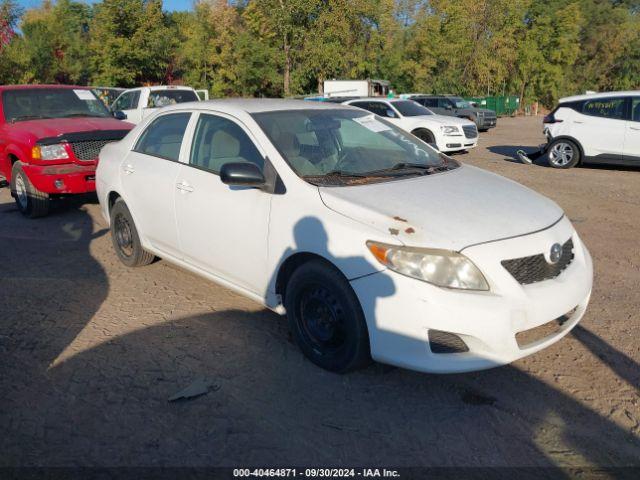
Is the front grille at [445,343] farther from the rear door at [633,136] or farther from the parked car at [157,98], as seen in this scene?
the parked car at [157,98]

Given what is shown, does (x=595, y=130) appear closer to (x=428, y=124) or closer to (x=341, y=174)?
(x=428, y=124)

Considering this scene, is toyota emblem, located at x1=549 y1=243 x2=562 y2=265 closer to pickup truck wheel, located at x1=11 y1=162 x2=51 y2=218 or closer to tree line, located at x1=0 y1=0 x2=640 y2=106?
pickup truck wheel, located at x1=11 y1=162 x2=51 y2=218

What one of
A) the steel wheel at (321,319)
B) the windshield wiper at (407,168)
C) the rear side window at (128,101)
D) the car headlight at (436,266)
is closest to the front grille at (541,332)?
the car headlight at (436,266)

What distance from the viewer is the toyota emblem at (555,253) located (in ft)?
10.8

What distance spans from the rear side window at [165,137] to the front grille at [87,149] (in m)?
2.55

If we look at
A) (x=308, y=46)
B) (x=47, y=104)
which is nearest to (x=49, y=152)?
(x=47, y=104)

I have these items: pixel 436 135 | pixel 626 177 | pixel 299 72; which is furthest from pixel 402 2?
pixel 626 177

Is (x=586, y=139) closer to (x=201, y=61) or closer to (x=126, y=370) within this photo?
(x=126, y=370)

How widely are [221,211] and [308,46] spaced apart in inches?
1360

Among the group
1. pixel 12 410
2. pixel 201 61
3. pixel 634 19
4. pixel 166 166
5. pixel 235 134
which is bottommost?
pixel 12 410

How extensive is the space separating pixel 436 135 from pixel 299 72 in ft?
82.8

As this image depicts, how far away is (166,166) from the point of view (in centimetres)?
474

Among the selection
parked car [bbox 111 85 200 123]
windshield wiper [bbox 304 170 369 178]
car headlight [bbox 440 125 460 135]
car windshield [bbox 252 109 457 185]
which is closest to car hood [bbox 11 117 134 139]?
car windshield [bbox 252 109 457 185]

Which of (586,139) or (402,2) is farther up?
(402,2)
